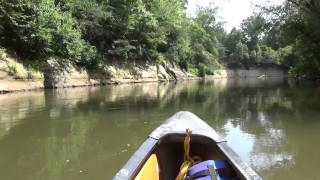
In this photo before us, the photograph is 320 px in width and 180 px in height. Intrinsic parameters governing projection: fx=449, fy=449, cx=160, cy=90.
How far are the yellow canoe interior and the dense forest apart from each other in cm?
1859

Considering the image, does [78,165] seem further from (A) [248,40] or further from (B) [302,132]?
(A) [248,40]

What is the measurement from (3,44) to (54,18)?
3.60m

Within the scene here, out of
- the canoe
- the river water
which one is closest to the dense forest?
the river water

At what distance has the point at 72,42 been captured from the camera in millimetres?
27156

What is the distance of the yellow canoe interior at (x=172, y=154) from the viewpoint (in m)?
4.76

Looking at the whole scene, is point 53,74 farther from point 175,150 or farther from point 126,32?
point 175,150

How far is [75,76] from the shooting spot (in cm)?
2800

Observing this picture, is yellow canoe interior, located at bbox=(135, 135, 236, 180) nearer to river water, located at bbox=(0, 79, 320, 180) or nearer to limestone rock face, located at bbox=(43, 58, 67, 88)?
river water, located at bbox=(0, 79, 320, 180)

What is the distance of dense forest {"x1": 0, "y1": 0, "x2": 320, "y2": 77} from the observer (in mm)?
23422

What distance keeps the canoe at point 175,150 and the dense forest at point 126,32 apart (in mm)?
18577

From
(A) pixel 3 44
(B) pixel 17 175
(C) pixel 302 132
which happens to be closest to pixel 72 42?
(A) pixel 3 44

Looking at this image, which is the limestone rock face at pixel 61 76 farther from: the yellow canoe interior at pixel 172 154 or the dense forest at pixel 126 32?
the yellow canoe interior at pixel 172 154

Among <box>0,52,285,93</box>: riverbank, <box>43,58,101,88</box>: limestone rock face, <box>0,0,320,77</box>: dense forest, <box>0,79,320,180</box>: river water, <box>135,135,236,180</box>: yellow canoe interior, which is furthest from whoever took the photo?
<box>43,58,101,88</box>: limestone rock face

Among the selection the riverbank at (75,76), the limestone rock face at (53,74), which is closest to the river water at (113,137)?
the riverbank at (75,76)
